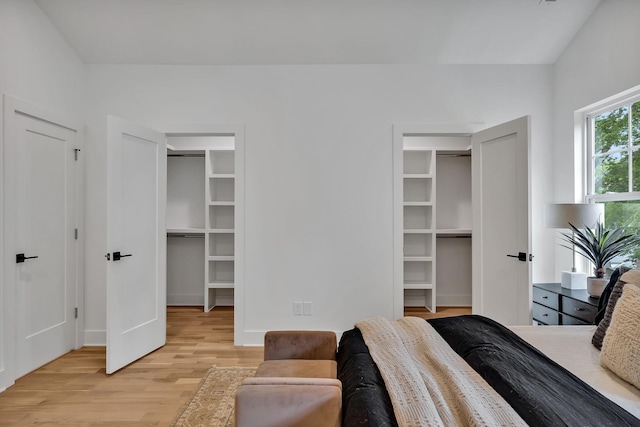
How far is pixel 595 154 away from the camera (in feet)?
10.9

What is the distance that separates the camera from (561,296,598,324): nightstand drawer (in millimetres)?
2500

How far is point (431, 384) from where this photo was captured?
131 cm

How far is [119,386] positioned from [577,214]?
3.86m

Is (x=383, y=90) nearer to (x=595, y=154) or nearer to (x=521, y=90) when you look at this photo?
(x=521, y=90)

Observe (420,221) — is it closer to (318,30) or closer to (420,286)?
(420,286)

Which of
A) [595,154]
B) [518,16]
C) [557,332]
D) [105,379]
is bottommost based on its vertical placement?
[105,379]

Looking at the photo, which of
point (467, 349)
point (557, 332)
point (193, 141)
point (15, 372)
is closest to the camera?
point (467, 349)

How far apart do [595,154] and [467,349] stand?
282 cm

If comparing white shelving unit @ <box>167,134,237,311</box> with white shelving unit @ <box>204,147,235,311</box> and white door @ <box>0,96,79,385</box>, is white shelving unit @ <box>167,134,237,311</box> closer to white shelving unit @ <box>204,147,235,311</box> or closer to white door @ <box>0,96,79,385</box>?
white shelving unit @ <box>204,147,235,311</box>

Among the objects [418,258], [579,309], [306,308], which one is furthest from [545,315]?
[306,308]

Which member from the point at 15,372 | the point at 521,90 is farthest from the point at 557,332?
the point at 15,372

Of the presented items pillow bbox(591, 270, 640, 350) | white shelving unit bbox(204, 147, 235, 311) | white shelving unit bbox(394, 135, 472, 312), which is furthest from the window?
white shelving unit bbox(204, 147, 235, 311)

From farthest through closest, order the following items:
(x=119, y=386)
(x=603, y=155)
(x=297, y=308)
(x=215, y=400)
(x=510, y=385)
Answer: (x=297, y=308) < (x=603, y=155) < (x=119, y=386) < (x=215, y=400) < (x=510, y=385)

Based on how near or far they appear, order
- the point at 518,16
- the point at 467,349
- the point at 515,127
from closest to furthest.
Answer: the point at 467,349
the point at 515,127
the point at 518,16
